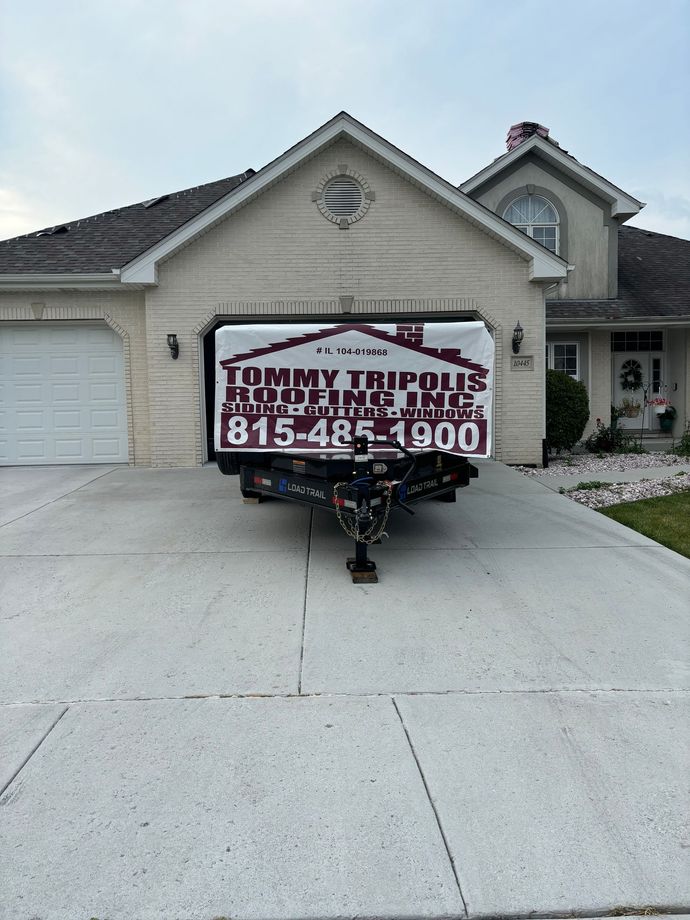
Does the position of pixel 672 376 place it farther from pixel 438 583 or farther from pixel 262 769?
pixel 262 769

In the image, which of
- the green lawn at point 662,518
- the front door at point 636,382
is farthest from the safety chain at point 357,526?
the front door at point 636,382

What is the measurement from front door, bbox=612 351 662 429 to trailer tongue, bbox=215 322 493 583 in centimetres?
1266

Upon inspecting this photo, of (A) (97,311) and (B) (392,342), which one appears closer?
(B) (392,342)

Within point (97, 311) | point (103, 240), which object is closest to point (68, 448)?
point (97, 311)

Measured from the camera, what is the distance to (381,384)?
650cm

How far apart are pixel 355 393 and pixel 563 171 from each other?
1335cm

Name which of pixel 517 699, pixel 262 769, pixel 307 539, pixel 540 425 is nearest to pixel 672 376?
Result: pixel 540 425

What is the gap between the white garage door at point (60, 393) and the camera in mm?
13023

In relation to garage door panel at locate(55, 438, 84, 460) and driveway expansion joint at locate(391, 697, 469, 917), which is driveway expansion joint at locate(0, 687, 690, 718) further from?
garage door panel at locate(55, 438, 84, 460)

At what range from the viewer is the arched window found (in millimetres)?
17188

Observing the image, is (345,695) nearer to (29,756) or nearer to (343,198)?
(29,756)

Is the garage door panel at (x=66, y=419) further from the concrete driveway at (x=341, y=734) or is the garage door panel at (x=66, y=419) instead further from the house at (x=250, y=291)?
the concrete driveway at (x=341, y=734)

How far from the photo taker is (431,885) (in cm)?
259

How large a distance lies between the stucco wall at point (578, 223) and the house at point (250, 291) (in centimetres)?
501
